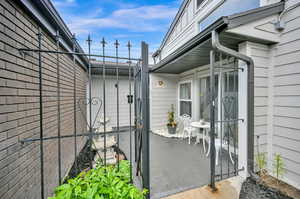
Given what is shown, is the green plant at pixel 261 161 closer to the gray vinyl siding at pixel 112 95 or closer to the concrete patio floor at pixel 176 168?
the concrete patio floor at pixel 176 168

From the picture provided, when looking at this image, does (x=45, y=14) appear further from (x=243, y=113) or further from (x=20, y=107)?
(x=243, y=113)

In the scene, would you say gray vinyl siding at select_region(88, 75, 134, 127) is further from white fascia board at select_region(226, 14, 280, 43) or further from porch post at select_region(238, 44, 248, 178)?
white fascia board at select_region(226, 14, 280, 43)

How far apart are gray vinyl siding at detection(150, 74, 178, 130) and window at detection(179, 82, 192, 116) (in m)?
0.28

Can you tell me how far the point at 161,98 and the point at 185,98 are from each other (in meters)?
1.02

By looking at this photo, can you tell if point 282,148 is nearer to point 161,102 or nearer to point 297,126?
point 297,126

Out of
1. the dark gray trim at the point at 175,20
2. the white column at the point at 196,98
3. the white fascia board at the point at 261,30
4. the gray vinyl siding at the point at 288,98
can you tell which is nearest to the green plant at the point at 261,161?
the gray vinyl siding at the point at 288,98

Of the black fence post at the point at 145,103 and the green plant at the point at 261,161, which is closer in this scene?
the black fence post at the point at 145,103

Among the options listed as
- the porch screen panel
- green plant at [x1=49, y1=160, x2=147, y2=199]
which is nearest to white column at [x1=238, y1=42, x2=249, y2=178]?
the porch screen panel

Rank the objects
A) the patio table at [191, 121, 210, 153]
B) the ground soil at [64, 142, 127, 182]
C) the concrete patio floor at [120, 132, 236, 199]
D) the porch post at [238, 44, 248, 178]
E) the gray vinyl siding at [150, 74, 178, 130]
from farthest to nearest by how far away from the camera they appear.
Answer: the gray vinyl siding at [150, 74, 178, 130] → the patio table at [191, 121, 210, 153] → the ground soil at [64, 142, 127, 182] → the porch post at [238, 44, 248, 178] → the concrete patio floor at [120, 132, 236, 199]

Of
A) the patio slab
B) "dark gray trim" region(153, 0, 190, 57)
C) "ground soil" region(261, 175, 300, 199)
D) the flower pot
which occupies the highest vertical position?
"dark gray trim" region(153, 0, 190, 57)

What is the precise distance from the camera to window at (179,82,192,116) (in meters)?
4.79

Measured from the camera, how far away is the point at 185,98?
5.07 metres

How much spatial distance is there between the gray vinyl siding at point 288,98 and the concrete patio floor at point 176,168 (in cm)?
102

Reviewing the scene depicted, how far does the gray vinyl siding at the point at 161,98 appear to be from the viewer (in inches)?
209
